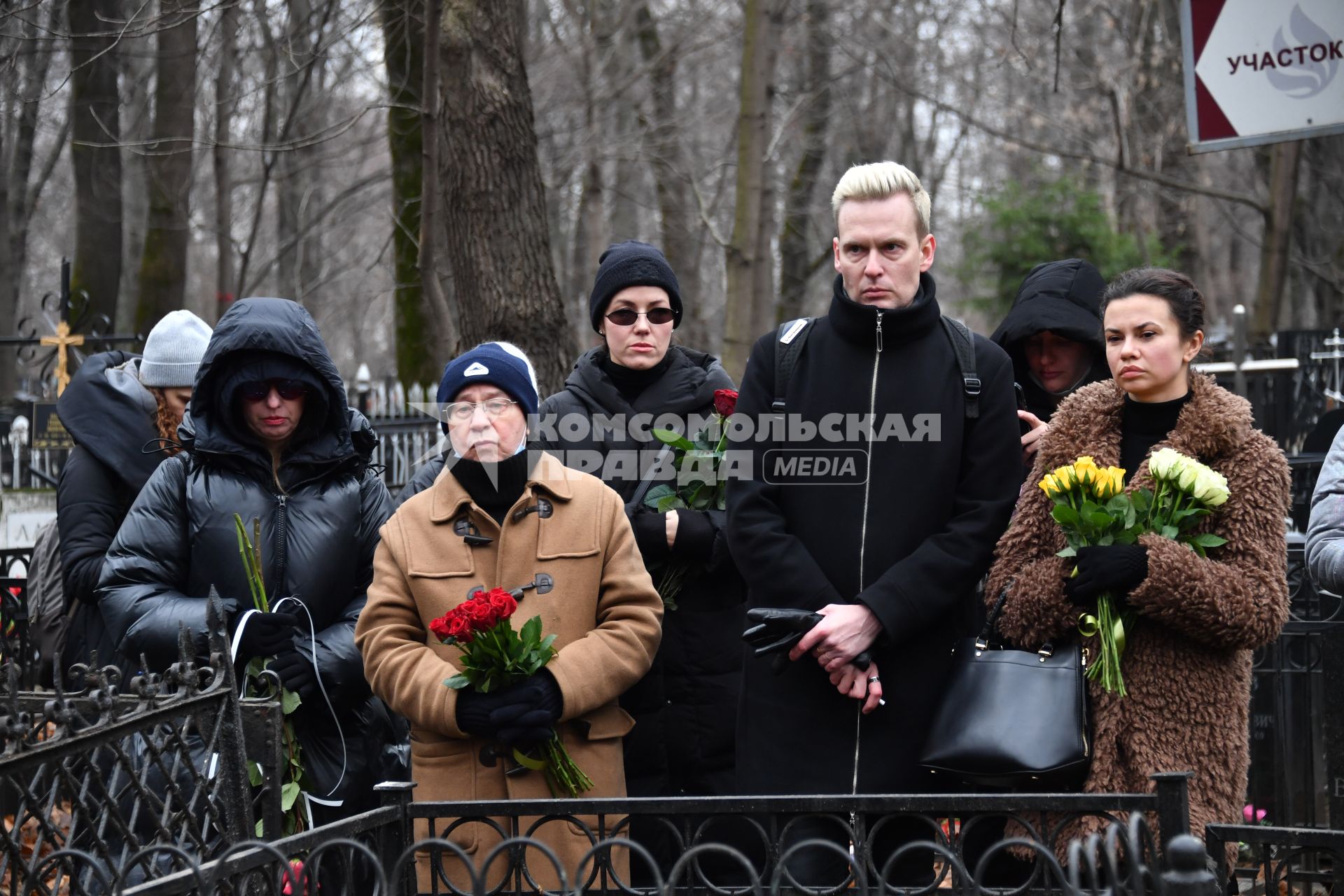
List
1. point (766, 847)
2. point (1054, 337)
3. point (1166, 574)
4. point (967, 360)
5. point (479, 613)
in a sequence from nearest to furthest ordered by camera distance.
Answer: point (766, 847), point (1166, 574), point (479, 613), point (967, 360), point (1054, 337)

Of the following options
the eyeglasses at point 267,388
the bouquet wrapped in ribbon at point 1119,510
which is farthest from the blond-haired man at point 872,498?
the eyeglasses at point 267,388

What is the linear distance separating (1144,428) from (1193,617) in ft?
1.91

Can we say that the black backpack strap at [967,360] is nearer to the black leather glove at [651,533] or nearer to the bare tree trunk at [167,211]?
the black leather glove at [651,533]

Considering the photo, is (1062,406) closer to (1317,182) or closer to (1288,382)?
(1288,382)

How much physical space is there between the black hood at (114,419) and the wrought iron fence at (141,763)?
43.4 inches

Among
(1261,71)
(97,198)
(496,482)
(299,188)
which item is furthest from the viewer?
(299,188)

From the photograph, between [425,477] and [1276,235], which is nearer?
[425,477]

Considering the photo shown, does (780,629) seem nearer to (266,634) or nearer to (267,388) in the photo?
(266,634)

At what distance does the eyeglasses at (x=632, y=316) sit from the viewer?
4453mm

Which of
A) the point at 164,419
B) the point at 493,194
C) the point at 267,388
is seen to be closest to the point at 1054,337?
the point at 267,388

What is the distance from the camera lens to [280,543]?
401 cm

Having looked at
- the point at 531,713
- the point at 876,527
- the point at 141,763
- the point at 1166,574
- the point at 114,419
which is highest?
the point at 114,419

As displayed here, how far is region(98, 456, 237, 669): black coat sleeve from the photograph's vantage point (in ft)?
12.7

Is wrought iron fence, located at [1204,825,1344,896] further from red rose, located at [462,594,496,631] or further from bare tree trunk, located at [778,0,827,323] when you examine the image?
bare tree trunk, located at [778,0,827,323]
